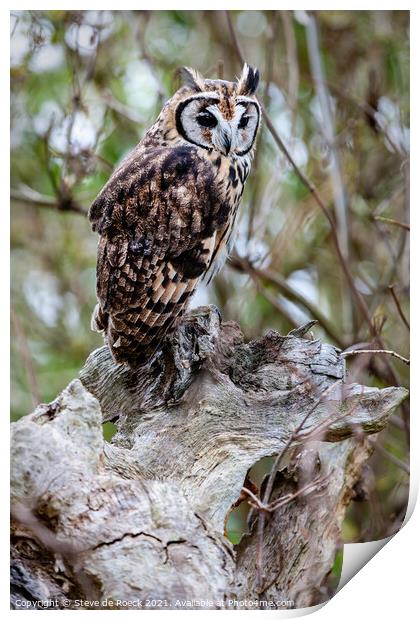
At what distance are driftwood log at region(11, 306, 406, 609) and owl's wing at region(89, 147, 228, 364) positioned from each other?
76 mm

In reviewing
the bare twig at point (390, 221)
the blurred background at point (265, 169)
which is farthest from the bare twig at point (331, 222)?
the bare twig at point (390, 221)

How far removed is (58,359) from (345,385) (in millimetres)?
655

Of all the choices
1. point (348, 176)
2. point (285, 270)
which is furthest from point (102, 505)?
point (348, 176)

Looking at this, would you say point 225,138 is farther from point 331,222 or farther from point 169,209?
point 331,222

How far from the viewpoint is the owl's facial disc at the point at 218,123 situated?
1.75 m

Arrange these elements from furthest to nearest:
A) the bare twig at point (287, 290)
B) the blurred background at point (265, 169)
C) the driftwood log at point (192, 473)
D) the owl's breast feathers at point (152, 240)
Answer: the bare twig at point (287, 290), the owl's breast feathers at point (152, 240), the blurred background at point (265, 169), the driftwood log at point (192, 473)

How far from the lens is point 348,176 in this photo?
1854 millimetres

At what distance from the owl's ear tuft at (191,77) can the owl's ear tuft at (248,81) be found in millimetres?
89

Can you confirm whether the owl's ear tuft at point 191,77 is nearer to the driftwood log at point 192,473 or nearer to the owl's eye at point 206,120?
the owl's eye at point 206,120

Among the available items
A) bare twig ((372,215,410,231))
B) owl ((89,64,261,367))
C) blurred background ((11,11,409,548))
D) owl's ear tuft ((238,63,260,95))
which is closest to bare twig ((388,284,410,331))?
blurred background ((11,11,409,548))

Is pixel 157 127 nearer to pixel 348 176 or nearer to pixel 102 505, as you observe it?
pixel 348 176

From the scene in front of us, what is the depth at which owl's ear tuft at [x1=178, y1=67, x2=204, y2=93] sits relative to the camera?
5.58 ft

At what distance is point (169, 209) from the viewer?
1.78 meters

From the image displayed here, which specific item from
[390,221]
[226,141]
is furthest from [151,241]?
[390,221]
